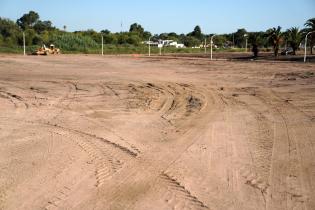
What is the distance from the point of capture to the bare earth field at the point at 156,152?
5320 millimetres

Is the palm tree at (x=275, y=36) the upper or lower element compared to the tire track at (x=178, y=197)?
upper

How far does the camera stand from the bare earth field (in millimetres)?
5320

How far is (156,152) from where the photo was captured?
7.36 meters

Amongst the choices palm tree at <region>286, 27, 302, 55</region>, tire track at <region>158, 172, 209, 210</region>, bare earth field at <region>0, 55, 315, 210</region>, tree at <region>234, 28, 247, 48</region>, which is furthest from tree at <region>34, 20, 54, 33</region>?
tire track at <region>158, 172, 209, 210</region>

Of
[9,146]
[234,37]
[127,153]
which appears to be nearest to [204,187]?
[127,153]

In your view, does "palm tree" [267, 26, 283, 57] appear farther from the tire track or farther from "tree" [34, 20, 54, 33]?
"tree" [34, 20, 54, 33]

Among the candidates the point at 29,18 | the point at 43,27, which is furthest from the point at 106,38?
the point at 29,18

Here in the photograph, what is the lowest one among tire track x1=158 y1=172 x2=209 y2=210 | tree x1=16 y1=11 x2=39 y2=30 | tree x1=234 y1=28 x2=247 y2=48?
tire track x1=158 y1=172 x2=209 y2=210

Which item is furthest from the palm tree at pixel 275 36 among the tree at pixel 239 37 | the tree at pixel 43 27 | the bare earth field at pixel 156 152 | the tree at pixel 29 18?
the tree at pixel 29 18

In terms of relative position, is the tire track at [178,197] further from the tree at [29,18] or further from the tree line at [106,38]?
the tree at [29,18]

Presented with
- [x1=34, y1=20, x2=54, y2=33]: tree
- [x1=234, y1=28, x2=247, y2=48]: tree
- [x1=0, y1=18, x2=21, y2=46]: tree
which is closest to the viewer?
[x1=0, y1=18, x2=21, y2=46]: tree

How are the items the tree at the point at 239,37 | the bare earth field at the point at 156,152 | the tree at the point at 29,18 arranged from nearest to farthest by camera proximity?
the bare earth field at the point at 156,152 < the tree at the point at 239,37 < the tree at the point at 29,18

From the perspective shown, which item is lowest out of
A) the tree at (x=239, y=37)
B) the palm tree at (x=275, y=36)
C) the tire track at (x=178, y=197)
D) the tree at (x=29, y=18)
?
the tire track at (x=178, y=197)

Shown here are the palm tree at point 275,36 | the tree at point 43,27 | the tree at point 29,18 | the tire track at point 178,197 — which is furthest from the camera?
the tree at point 29,18
